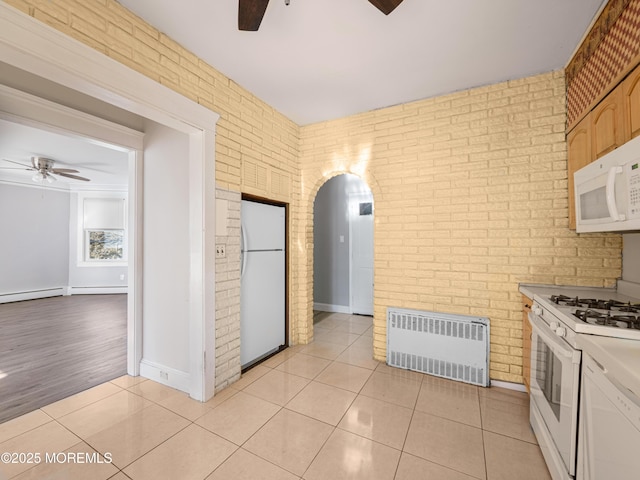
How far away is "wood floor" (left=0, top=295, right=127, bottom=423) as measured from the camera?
8.09 feet

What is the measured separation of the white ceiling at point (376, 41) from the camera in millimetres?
1741

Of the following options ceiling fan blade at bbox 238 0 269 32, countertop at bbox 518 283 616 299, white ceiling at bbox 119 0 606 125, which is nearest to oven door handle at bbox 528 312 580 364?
countertop at bbox 518 283 616 299

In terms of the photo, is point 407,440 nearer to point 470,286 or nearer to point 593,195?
point 470,286

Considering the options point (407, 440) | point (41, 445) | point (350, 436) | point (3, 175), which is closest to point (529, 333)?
point (407, 440)

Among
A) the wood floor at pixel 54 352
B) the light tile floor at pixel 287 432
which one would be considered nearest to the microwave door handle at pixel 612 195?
the light tile floor at pixel 287 432

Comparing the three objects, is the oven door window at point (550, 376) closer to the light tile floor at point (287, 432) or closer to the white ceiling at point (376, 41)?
the light tile floor at point (287, 432)

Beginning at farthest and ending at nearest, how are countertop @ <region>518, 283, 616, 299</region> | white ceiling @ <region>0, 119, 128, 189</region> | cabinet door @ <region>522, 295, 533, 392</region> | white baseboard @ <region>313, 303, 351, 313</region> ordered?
white baseboard @ <region>313, 303, 351, 313</region>
white ceiling @ <region>0, 119, 128, 189</region>
cabinet door @ <region>522, 295, 533, 392</region>
countertop @ <region>518, 283, 616, 299</region>

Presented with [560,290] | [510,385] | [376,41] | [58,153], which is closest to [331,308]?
[510,385]

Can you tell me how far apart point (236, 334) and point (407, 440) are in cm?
173

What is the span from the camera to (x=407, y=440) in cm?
187

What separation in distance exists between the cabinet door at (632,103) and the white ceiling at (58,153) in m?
4.71

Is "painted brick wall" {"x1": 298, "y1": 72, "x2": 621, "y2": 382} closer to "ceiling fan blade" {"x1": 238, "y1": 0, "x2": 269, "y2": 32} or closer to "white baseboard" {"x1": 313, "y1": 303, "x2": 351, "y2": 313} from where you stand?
"ceiling fan blade" {"x1": 238, "y1": 0, "x2": 269, "y2": 32}

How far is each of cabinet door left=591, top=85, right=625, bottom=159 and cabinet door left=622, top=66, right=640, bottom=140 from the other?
4 cm

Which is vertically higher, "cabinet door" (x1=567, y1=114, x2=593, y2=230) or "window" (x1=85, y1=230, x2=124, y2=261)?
"cabinet door" (x1=567, y1=114, x2=593, y2=230)
